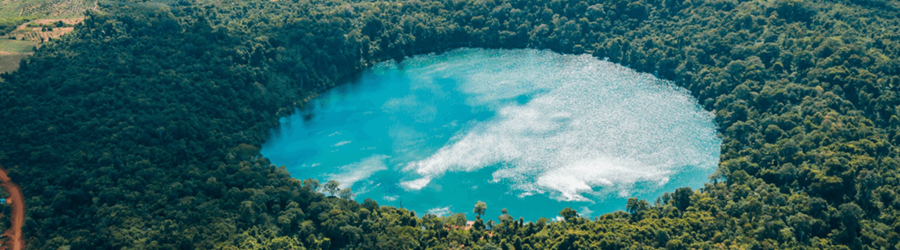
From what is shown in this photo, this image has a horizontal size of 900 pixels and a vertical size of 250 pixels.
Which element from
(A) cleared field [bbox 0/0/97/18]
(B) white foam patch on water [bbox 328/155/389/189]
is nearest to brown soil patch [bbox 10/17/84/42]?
(A) cleared field [bbox 0/0/97/18]

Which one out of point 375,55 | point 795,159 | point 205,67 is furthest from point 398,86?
point 795,159

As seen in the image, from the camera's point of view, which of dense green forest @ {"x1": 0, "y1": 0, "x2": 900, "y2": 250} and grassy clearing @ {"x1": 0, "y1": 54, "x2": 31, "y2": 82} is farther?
grassy clearing @ {"x1": 0, "y1": 54, "x2": 31, "y2": 82}

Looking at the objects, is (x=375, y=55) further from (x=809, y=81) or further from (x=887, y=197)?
(x=887, y=197)

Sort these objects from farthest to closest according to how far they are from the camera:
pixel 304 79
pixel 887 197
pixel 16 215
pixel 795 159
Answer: pixel 304 79 → pixel 795 159 → pixel 887 197 → pixel 16 215

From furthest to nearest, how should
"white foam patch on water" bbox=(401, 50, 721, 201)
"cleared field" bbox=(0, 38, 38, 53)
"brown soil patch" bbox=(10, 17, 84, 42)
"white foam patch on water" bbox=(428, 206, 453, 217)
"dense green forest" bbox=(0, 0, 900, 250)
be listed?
"brown soil patch" bbox=(10, 17, 84, 42) < "cleared field" bbox=(0, 38, 38, 53) < "white foam patch on water" bbox=(401, 50, 721, 201) < "white foam patch on water" bbox=(428, 206, 453, 217) < "dense green forest" bbox=(0, 0, 900, 250)

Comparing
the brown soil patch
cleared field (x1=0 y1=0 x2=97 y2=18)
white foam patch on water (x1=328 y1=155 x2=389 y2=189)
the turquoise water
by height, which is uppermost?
cleared field (x1=0 y1=0 x2=97 y2=18)

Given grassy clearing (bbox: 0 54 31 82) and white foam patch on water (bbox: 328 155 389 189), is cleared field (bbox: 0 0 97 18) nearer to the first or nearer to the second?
grassy clearing (bbox: 0 54 31 82)
